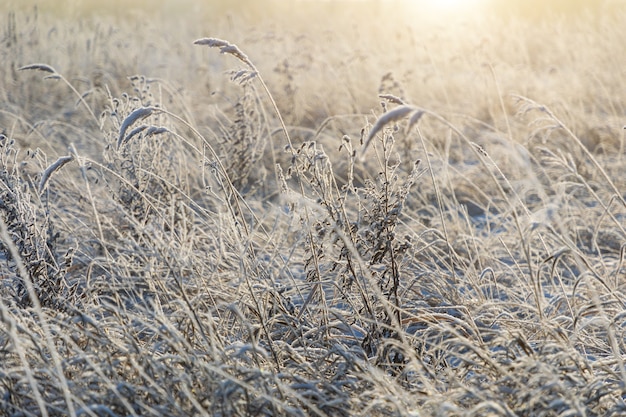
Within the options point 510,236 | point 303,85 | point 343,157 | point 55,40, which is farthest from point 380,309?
point 55,40

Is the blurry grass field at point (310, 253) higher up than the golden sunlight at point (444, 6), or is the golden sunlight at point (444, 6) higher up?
the golden sunlight at point (444, 6)

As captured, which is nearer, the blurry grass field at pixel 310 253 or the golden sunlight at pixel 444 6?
the blurry grass field at pixel 310 253

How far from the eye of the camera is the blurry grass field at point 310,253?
1.54 meters

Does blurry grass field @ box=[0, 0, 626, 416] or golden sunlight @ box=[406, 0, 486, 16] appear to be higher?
golden sunlight @ box=[406, 0, 486, 16]

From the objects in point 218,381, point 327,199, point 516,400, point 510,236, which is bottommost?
point 510,236

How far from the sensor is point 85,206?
10.4 ft

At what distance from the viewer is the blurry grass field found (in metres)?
1.54

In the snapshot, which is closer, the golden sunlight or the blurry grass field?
the blurry grass field

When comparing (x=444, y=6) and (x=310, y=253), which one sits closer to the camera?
(x=310, y=253)

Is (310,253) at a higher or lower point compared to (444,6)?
lower

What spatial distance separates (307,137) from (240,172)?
5.42ft

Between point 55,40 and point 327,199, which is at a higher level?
point 55,40

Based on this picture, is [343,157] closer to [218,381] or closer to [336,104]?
[336,104]

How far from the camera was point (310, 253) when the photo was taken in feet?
7.66
